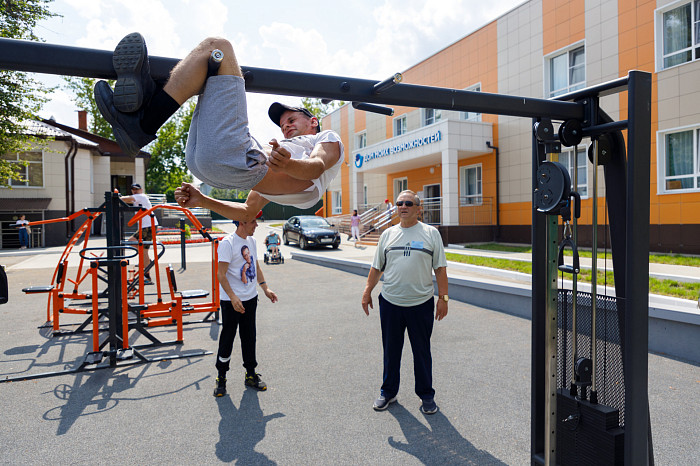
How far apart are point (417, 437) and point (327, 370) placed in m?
1.76

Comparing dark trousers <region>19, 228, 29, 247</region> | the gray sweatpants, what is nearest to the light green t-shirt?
the gray sweatpants

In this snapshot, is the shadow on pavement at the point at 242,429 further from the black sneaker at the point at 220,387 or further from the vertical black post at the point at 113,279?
the vertical black post at the point at 113,279

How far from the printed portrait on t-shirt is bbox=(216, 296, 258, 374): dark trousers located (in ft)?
0.76

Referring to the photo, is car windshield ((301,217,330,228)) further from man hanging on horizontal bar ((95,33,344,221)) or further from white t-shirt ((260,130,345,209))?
man hanging on horizontal bar ((95,33,344,221))

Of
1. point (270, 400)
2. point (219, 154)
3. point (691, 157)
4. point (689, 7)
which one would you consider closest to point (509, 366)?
point (270, 400)

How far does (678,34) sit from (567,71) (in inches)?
157

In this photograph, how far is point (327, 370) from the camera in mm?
5078

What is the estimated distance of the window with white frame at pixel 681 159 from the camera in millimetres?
13383

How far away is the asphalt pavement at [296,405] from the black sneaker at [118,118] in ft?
8.12

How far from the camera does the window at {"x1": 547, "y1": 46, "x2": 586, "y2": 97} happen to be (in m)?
16.9

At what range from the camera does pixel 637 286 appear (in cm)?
231

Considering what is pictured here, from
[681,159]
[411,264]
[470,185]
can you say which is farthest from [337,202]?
[411,264]

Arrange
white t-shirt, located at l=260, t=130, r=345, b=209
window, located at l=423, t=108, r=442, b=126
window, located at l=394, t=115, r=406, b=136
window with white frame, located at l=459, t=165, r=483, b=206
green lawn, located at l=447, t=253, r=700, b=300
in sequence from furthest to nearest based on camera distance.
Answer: window, located at l=394, t=115, r=406, b=136
window, located at l=423, t=108, r=442, b=126
window with white frame, located at l=459, t=165, r=483, b=206
green lawn, located at l=447, t=253, r=700, b=300
white t-shirt, located at l=260, t=130, r=345, b=209

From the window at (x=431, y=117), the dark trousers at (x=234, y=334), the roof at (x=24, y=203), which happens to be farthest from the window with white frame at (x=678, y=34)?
the roof at (x=24, y=203)
